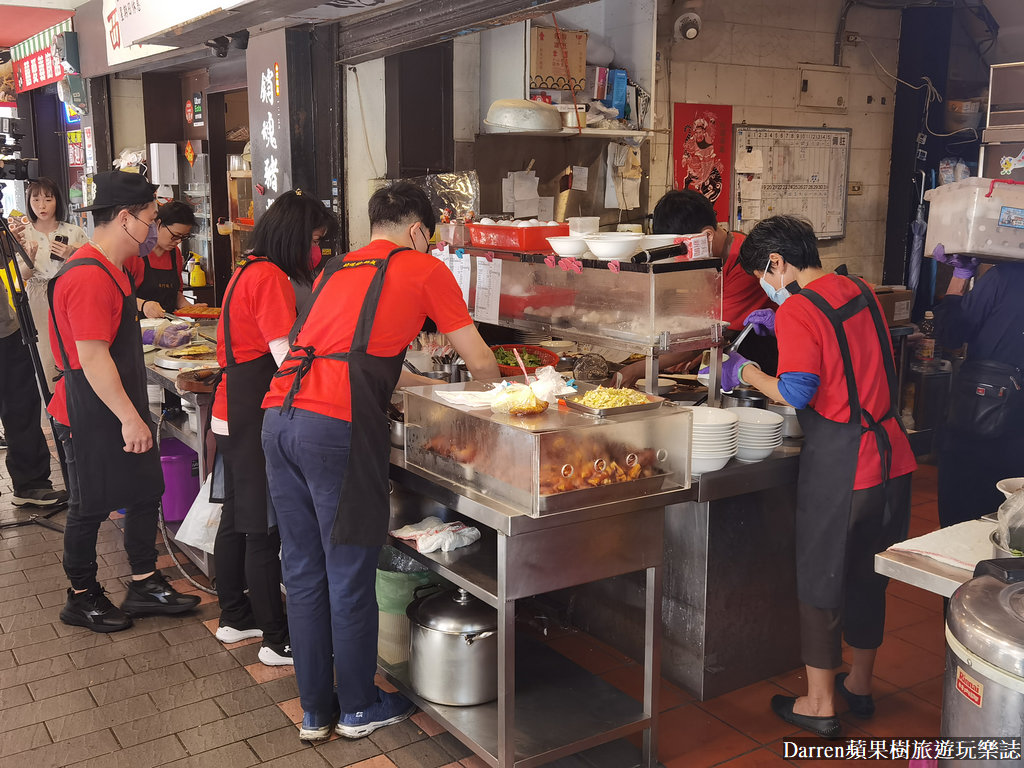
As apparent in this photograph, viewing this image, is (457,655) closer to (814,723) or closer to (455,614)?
(455,614)

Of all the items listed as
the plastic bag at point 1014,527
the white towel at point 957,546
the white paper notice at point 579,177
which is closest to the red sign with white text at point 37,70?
the white paper notice at point 579,177

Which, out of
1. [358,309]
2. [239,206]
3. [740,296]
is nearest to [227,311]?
[358,309]

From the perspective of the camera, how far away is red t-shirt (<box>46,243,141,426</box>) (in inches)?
149

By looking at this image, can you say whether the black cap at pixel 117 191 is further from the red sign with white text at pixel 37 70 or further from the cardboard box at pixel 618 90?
the red sign with white text at pixel 37 70

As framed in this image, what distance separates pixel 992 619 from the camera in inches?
79.2

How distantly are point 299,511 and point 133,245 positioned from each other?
1.63 m

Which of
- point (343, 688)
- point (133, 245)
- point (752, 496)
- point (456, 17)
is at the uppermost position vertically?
point (456, 17)

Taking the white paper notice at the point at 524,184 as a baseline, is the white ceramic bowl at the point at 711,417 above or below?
below

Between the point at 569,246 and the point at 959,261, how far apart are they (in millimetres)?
1771

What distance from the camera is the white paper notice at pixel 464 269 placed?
15.0 feet

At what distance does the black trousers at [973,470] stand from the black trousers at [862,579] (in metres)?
1.07

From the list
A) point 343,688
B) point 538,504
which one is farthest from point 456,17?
point 343,688

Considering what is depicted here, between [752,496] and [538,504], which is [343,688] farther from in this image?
[752,496]

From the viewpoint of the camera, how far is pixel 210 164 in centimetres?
823
